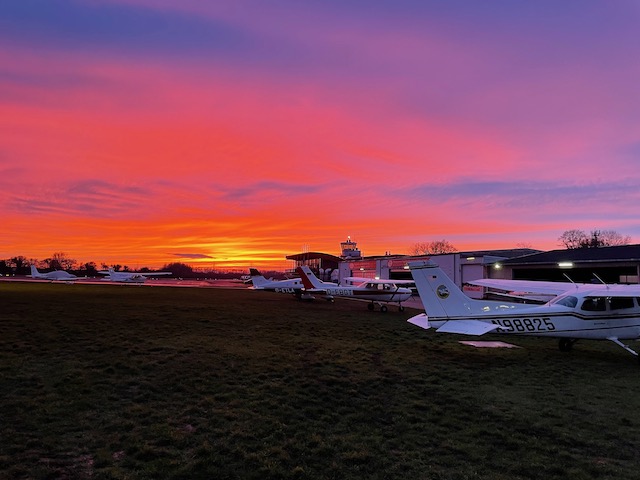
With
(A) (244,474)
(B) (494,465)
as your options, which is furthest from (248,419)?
(B) (494,465)

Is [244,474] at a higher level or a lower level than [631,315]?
lower

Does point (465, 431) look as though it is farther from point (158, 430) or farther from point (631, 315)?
point (631, 315)

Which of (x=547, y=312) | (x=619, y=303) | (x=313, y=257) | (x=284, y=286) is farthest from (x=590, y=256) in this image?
(x=313, y=257)

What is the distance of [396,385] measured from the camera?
8.64m

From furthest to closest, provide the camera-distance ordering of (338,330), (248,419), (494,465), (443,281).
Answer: (338,330)
(443,281)
(248,419)
(494,465)

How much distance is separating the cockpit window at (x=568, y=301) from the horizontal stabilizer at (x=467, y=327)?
7.94ft

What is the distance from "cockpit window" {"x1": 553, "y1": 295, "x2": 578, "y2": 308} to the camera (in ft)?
39.3

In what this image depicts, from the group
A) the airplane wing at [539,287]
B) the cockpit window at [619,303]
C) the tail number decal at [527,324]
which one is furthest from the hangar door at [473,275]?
the tail number decal at [527,324]

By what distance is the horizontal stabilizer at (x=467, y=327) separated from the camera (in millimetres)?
10742

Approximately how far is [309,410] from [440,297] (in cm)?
639

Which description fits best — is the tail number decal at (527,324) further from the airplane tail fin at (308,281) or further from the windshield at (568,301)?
the airplane tail fin at (308,281)

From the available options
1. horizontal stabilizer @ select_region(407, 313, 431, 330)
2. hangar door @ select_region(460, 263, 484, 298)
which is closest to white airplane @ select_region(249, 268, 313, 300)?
hangar door @ select_region(460, 263, 484, 298)

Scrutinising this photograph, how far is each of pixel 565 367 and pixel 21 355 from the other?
1404cm

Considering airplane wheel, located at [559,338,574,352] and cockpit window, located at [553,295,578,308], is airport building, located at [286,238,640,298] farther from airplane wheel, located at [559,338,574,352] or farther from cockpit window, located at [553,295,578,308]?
cockpit window, located at [553,295,578,308]
